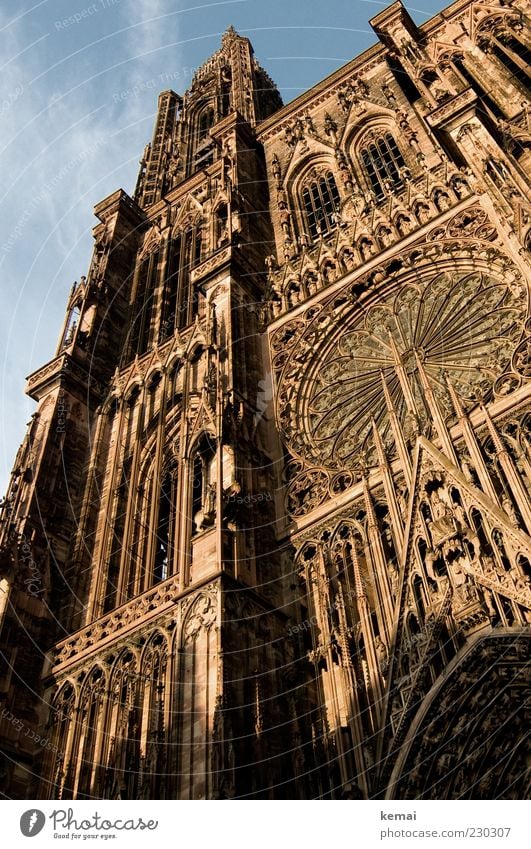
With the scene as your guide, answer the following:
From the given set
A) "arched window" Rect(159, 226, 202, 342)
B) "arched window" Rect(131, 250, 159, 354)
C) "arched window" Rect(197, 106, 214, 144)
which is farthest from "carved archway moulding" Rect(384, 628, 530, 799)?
"arched window" Rect(197, 106, 214, 144)

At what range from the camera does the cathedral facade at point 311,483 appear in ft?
34.0

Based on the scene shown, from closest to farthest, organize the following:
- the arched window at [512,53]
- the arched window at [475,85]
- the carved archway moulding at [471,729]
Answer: the carved archway moulding at [471,729]
the arched window at [475,85]
the arched window at [512,53]

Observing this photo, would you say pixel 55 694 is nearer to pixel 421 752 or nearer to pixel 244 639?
pixel 244 639

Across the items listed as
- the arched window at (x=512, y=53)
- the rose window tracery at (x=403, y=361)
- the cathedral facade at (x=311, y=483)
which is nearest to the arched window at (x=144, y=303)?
the cathedral facade at (x=311, y=483)

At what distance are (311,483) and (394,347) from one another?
3.16 m

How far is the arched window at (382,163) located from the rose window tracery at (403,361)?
5.20m

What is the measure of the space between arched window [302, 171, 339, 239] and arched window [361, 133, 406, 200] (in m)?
A: 1.13

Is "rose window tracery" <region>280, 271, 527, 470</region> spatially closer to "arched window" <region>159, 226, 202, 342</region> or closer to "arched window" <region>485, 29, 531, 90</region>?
"arched window" <region>159, 226, 202, 342</region>

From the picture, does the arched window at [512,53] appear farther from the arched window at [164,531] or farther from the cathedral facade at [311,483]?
the arched window at [164,531]

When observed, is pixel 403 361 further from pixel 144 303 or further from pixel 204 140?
pixel 204 140

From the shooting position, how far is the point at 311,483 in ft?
48.2

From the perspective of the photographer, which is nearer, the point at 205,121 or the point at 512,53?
the point at 512,53

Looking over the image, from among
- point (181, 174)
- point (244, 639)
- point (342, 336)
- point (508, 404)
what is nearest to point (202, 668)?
point (244, 639)

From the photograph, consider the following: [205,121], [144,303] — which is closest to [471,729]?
[144,303]
